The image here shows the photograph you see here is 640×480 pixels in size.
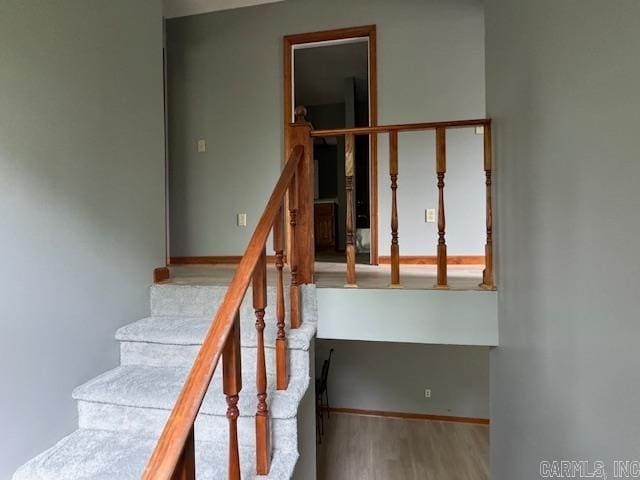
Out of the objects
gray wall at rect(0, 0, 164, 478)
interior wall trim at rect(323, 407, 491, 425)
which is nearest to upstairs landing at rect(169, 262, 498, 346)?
gray wall at rect(0, 0, 164, 478)

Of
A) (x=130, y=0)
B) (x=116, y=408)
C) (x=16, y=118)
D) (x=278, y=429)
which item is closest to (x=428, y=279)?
(x=278, y=429)

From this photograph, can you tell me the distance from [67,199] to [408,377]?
159 inches

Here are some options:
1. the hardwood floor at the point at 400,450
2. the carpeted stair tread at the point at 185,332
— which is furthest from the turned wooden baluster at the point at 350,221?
the hardwood floor at the point at 400,450

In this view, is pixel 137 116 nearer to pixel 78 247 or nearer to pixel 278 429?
pixel 78 247

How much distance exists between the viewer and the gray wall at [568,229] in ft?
2.85

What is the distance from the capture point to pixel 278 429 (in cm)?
143

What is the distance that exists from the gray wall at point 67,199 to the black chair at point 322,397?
262 centimetres

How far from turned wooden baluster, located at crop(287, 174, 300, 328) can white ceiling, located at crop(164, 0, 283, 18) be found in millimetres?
2768

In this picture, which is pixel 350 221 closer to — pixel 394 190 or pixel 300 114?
pixel 394 190

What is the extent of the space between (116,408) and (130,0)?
2.21m

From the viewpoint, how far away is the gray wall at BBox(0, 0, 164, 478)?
55.2 inches

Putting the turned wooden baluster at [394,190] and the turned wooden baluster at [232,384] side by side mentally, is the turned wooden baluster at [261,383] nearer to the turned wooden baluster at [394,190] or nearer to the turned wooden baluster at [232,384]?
the turned wooden baluster at [232,384]

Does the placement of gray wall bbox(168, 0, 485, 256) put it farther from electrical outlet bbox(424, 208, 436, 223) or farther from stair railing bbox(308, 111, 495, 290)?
stair railing bbox(308, 111, 495, 290)

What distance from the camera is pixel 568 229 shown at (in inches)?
45.2
